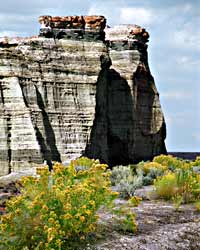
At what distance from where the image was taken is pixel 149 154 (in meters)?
62.5

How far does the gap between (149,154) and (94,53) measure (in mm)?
16496

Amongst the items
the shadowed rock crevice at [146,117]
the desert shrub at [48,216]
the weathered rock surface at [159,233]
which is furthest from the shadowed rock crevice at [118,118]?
the desert shrub at [48,216]

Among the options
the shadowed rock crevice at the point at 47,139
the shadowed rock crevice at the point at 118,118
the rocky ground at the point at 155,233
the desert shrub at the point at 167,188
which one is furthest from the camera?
the shadowed rock crevice at the point at 118,118

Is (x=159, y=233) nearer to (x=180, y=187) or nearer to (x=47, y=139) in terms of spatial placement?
(x=180, y=187)

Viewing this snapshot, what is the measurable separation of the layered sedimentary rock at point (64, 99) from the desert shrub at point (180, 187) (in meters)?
26.2

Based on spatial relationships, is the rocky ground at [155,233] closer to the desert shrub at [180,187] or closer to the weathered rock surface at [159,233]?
the weathered rock surface at [159,233]

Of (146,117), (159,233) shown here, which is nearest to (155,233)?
(159,233)

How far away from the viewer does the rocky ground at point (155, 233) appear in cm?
1008

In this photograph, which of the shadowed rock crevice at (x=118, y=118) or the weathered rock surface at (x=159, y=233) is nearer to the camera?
the weathered rock surface at (x=159, y=233)

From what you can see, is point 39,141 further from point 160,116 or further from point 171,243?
point 171,243

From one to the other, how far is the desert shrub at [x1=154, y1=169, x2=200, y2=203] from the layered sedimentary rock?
26.2m

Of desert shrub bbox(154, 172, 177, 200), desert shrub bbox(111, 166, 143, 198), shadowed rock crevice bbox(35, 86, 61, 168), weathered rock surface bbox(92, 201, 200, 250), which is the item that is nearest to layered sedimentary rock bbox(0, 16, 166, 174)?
shadowed rock crevice bbox(35, 86, 61, 168)

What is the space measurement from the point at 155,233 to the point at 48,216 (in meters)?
2.41

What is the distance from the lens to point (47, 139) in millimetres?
45094
